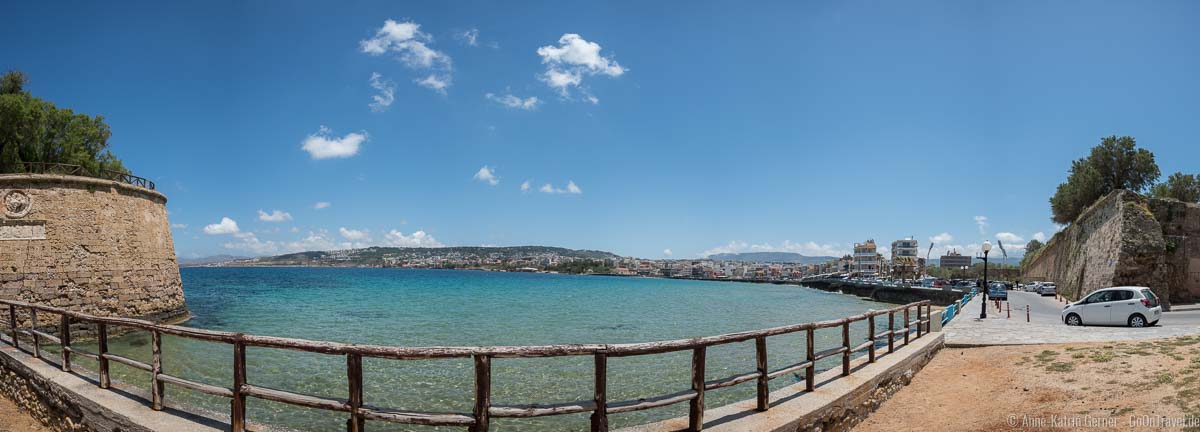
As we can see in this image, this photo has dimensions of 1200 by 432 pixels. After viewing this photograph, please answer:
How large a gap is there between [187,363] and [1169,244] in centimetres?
4179

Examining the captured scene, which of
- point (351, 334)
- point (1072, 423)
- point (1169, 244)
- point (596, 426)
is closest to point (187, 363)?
point (351, 334)

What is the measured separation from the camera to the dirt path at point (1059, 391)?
644cm

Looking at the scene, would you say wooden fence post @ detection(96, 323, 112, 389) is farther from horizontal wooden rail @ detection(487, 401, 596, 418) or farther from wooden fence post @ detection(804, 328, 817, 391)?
wooden fence post @ detection(804, 328, 817, 391)

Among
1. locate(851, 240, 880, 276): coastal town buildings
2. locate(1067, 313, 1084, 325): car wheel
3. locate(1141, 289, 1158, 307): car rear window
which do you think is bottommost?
locate(851, 240, 880, 276): coastal town buildings

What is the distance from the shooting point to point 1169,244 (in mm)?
26359

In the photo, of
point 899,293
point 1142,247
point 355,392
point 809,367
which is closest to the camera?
point 355,392

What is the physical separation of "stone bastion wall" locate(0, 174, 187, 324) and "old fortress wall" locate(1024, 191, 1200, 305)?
44.5 metres

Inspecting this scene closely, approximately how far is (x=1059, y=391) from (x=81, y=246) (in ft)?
100

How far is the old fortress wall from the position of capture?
24.7 m

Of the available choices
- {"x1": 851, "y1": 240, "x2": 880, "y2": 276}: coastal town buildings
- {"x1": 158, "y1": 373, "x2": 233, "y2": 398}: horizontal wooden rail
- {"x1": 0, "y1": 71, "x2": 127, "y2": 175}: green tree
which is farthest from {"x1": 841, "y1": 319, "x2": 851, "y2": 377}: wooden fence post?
{"x1": 851, "y1": 240, "x2": 880, "y2": 276}: coastal town buildings

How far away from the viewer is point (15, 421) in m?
8.15

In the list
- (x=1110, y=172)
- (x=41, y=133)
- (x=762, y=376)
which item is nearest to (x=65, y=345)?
(x=762, y=376)

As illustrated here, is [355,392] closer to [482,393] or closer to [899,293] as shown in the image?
[482,393]

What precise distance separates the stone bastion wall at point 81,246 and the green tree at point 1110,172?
6031 centimetres
